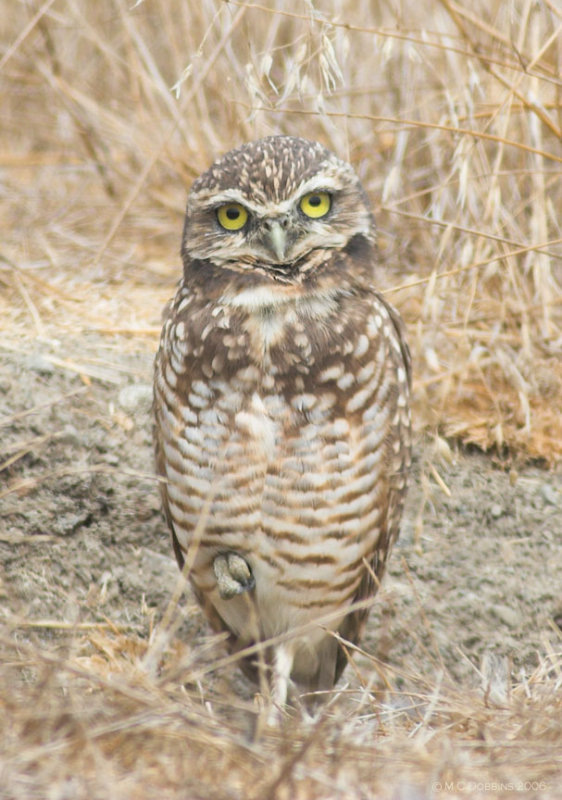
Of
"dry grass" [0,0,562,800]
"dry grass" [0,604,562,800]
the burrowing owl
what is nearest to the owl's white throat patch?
the burrowing owl

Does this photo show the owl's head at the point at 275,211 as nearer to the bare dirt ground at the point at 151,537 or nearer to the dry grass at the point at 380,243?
the dry grass at the point at 380,243

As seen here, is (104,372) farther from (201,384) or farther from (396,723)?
(396,723)

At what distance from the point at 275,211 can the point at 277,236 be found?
0.19 ft

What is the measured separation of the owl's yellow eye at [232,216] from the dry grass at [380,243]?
1.26 feet

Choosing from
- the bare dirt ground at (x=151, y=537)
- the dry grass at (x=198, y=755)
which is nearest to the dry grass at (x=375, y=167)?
the bare dirt ground at (x=151, y=537)

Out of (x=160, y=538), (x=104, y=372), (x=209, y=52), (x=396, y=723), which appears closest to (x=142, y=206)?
(x=209, y=52)

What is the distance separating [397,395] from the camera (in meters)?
2.68

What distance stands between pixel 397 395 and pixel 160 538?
1142mm

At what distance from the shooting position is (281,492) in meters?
2.56

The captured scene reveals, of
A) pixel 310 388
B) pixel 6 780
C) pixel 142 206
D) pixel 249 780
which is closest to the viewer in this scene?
pixel 6 780

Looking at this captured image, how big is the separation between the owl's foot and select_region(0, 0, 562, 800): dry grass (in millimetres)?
289

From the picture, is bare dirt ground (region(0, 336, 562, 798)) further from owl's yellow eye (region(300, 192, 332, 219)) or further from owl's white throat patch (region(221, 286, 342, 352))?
owl's yellow eye (region(300, 192, 332, 219))

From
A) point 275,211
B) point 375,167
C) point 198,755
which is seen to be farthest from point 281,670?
Answer: point 375,167

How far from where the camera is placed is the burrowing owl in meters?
2.47
